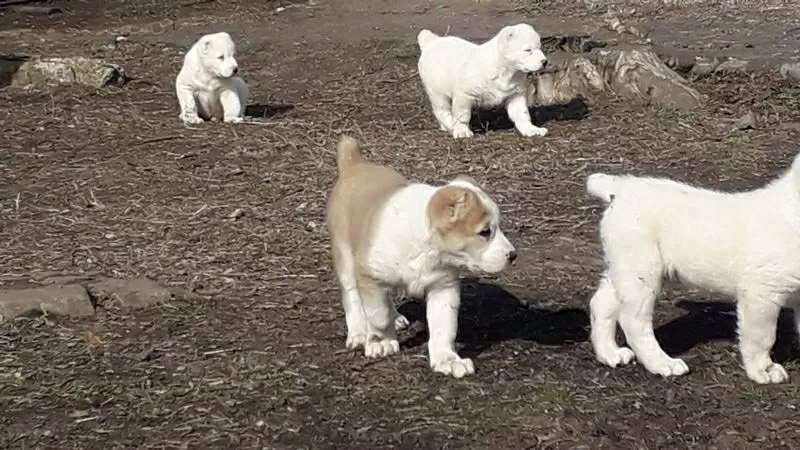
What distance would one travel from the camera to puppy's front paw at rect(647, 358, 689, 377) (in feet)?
17.1

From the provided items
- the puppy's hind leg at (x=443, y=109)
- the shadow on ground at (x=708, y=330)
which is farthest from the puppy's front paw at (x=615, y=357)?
the puppy's hind leg at (x=443, y=109)

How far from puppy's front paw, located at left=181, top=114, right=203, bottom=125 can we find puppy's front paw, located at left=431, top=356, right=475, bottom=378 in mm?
5809

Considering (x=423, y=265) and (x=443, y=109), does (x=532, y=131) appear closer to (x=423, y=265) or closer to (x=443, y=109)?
(x=443, y=109)

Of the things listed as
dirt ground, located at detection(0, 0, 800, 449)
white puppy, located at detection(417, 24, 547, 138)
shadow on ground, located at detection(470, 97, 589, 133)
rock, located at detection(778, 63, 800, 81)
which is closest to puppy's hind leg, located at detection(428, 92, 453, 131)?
white puppy, located at detection(417, 24, 547, 138)

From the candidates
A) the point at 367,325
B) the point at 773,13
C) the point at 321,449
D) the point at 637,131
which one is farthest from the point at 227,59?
the point at 773,13

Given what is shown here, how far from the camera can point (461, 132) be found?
32.3 feet

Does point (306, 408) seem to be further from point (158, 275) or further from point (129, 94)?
point (129, 94)

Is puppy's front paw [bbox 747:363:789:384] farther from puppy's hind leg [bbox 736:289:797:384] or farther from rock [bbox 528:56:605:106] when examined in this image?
rock [bbox 528:56:605:106]

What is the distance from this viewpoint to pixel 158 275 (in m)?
6.67

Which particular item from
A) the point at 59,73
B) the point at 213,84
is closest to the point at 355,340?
the point at 213,84

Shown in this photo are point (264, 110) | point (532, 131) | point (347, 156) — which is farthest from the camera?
point (264, 110)

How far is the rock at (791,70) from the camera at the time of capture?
1088 centimetres

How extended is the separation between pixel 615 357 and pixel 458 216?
3.33 feet

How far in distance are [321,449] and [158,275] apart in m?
2.37
